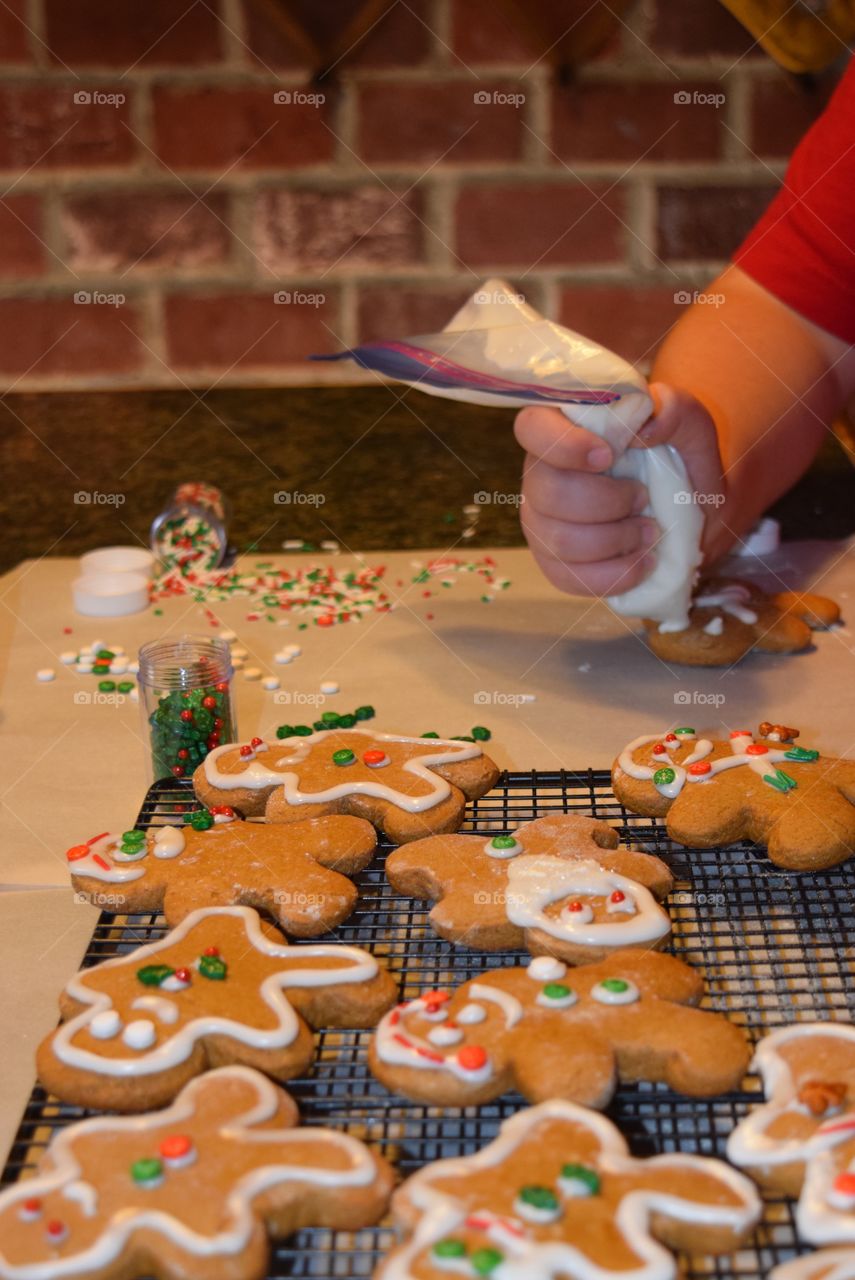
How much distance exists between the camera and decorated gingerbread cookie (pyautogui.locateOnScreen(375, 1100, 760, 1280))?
67 centimetres

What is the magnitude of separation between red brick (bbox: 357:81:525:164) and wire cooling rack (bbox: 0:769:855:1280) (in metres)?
1.50

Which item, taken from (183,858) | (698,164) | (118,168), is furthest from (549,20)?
(183,858)

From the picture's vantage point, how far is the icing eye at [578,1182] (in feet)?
2.34

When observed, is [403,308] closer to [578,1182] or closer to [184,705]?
[184,705]

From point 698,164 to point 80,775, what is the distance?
1.61 m

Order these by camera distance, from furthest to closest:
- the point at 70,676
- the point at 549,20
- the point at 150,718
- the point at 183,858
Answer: the point at 549,20 → the point at 70,676 → the point at 150,718 → the point at 183,858

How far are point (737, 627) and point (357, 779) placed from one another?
1.75ft

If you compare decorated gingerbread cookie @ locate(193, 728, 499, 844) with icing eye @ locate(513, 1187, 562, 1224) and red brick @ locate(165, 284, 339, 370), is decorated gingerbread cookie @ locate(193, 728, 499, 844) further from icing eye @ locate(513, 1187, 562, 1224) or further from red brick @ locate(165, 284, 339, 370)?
red brick @ locate(165, 284, 339, 370)

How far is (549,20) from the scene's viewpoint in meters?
2.27

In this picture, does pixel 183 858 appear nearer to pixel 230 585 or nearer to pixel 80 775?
pixel 80 775

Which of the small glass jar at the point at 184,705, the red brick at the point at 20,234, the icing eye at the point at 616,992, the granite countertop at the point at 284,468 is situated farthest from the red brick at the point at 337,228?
the icing eye at the point at 616,992

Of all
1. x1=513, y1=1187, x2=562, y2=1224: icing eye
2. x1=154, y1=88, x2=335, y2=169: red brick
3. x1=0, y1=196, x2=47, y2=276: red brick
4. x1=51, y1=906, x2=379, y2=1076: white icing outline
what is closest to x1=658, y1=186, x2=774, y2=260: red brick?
x1=154, y1=88, x2=335, y2=169: red brick

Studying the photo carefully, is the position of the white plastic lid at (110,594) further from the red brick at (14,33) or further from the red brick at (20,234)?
the red brick at (14,33)

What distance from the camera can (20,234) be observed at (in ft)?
7.89
